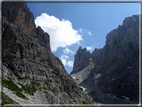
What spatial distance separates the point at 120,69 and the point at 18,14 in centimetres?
11910

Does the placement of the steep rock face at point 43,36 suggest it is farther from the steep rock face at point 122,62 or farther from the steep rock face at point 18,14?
the steep rock face at point 122,62

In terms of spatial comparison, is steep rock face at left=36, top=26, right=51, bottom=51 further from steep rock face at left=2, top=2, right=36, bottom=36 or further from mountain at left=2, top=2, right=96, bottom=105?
mountain at left=2, top=2, right=96, bottom=105

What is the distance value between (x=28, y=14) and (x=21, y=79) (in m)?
77.7

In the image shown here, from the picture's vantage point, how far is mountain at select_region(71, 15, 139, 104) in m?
114

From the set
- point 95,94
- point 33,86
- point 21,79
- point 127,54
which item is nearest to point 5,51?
point 21,79

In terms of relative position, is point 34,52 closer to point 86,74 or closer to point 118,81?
point 118,81

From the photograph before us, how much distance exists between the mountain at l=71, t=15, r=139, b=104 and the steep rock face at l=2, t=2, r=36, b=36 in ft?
301

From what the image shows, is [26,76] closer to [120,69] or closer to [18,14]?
[18,14]

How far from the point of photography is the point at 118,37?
174875 millimetres

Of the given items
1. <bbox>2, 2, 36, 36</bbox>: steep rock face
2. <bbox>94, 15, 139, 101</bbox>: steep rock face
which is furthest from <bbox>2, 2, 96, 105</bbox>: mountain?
<bbox>94, 15, 139, 101</bbox>: steep rock face

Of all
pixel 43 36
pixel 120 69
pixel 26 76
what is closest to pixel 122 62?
pixel 120 69

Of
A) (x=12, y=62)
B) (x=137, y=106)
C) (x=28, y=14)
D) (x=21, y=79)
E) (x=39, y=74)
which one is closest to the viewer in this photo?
(x=21, y=79)

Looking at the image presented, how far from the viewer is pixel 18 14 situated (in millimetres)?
88500

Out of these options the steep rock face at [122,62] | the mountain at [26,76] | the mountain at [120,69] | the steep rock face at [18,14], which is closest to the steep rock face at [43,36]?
the steep rock face at [18,14]
